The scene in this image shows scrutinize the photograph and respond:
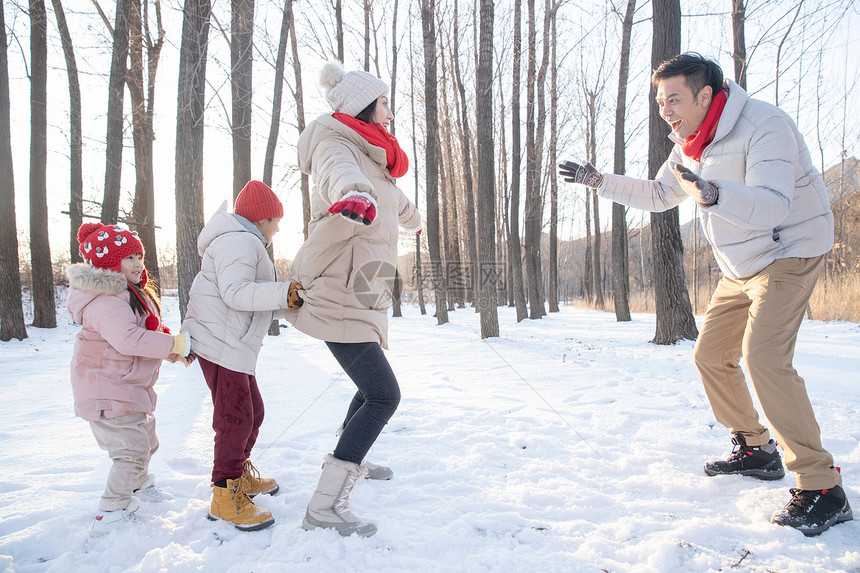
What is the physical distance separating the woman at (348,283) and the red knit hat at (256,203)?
1.33 ft

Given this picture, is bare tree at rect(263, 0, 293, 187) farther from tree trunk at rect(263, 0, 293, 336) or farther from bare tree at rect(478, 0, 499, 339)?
bare tree at rect(478, 0, 499, 339)

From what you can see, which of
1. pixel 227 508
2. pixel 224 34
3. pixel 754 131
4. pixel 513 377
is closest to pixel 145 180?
pixel 224 34

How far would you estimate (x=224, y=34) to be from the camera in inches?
328

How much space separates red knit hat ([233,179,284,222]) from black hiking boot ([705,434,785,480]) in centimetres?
272

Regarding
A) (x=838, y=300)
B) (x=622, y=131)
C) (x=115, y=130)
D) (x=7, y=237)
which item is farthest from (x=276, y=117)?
(x=838, y=300)

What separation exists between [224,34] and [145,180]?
5.77m

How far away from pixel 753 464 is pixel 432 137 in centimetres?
1065

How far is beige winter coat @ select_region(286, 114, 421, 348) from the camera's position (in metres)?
2.03

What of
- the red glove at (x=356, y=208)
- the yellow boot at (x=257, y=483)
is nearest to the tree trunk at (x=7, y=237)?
the yellow boot at (x=257, y=483)

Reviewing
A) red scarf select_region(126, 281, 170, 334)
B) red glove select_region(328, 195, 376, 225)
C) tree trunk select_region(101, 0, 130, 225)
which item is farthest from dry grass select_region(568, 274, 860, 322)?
tree trunk select_region(101, 0, 130, 225)

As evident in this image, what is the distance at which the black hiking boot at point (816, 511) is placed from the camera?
1.92 m

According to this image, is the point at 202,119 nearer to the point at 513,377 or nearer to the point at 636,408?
the point at 513,377

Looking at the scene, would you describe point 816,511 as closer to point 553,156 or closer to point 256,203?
point 256,203

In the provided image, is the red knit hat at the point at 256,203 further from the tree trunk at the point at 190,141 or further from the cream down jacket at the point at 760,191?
the tree trunk at the point at 190,141
